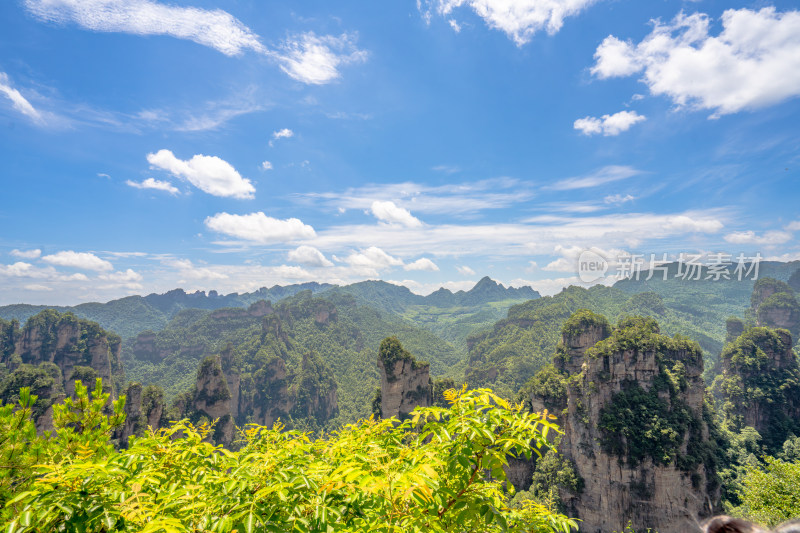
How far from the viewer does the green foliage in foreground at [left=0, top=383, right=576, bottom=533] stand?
287 cm

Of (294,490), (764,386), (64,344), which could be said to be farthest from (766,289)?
(64,344)

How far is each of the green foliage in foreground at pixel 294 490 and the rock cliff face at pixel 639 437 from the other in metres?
35.3

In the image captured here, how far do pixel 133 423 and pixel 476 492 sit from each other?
177 ft

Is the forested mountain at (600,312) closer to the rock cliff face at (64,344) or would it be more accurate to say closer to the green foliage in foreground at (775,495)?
the green foliage in foreground at (775,495)

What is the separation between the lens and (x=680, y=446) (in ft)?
97.6

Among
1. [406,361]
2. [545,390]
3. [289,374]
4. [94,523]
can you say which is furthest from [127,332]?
[94,523]

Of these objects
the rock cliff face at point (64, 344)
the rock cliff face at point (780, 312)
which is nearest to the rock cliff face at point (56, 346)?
the rock cliff face at point (64, 344)

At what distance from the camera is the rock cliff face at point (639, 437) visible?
29141 millimetres

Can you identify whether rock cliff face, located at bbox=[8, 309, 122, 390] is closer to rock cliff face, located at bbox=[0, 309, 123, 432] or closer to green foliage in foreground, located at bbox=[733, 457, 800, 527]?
rock cliff face, located at bbox=[0, 309, 123, 432]

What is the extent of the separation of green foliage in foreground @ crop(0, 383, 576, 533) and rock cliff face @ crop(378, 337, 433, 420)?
145 feet

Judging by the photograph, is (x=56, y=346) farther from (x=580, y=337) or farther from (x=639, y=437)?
(x=639, y=437)

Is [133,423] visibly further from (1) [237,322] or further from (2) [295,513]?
(1) [237,322]

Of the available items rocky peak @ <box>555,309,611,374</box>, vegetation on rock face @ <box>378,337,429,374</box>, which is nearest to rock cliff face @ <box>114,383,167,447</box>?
vegetation on rock face @ <box>378,337,429,374</box>

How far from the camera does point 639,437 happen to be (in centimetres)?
3028
